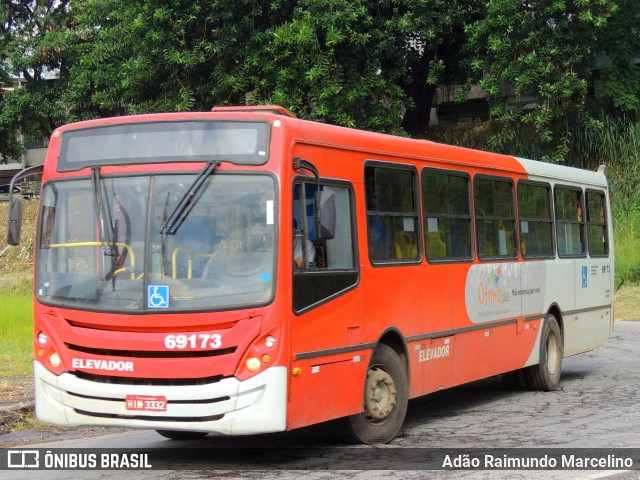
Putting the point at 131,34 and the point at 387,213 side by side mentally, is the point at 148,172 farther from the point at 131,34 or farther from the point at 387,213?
the point at 131,34

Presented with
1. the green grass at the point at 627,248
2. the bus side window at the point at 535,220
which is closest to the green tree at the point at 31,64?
the green grass at the point at 627,248

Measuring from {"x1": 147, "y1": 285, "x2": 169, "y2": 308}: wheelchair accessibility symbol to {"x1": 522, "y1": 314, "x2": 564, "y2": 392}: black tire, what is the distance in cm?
676

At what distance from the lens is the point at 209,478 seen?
7930 mm

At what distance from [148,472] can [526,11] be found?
2016cm

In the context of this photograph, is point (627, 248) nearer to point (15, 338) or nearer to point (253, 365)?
point (15, 338)

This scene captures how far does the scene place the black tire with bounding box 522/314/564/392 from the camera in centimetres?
1352

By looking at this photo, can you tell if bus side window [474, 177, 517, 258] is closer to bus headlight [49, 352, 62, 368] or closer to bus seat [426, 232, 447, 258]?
bus seat [426, 232, 447, 258]

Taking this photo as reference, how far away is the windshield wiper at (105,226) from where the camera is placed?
8273 millimetres

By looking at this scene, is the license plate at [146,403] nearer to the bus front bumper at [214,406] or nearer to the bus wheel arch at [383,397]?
the bus front bumper at [214,406]

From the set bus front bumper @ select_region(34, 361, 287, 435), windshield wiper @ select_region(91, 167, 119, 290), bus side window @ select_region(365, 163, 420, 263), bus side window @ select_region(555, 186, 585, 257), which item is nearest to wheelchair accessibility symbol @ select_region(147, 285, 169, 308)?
windshield wiper @ select_region(91, 167, 119, 290)

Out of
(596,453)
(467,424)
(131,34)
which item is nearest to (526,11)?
(131,34)

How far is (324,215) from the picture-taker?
27.8 feet

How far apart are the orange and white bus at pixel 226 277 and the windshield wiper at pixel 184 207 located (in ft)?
0.04

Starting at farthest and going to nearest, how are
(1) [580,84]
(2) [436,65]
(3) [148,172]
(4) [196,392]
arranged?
(2) [436,65] < (1) [580,84] < (3) [148,172] < (4) [196,392]
